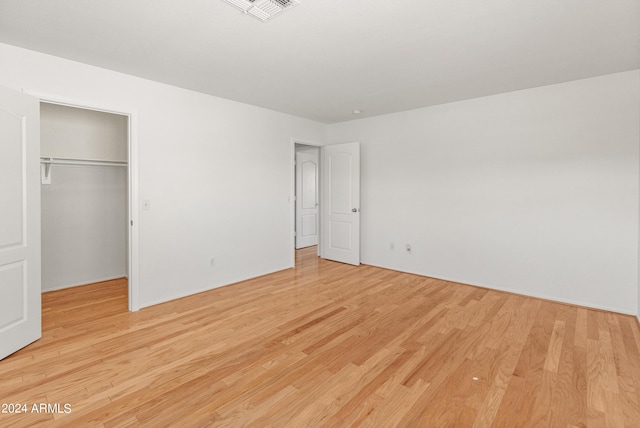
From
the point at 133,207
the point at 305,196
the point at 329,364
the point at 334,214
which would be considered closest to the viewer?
the point at 329,364

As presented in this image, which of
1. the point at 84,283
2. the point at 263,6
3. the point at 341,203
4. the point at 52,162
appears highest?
the point at 263,6

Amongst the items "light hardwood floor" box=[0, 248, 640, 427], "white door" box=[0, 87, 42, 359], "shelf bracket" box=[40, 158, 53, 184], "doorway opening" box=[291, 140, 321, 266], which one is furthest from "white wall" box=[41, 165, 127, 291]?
"doorway opening" box=[291, 140, 321, 266]

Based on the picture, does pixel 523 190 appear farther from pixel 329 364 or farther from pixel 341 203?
pixel 329 364

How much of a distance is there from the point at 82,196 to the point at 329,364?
13.8 ft

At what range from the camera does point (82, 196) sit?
4316 mm

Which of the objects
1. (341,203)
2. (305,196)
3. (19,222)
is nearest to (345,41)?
(19,222)

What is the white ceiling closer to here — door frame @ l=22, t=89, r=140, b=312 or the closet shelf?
door frame @ l=22, t=89, r=140, b=312

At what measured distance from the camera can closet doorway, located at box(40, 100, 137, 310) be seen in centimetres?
397

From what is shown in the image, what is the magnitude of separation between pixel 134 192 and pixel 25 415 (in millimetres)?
2157

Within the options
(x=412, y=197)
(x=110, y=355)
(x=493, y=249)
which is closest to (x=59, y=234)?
(x=110, y=355)

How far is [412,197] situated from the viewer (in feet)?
15.9

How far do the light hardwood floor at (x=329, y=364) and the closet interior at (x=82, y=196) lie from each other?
0.75m

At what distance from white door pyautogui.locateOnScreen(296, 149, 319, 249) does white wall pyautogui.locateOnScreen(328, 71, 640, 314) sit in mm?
2152

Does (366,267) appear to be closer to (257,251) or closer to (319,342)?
(257,251)
